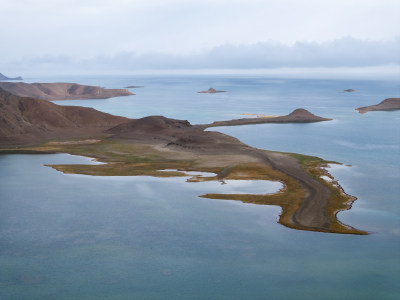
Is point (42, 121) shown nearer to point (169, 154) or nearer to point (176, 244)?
point (169, 154)

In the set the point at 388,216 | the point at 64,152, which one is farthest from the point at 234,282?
the point at 64,152

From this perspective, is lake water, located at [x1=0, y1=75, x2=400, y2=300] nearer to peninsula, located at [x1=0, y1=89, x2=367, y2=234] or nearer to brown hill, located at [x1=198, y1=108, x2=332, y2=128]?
peninsula, located at [x1=0, y1=89, x2=367, y2=234]

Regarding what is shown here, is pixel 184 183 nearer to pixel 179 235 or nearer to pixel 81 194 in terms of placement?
pixel 81 194

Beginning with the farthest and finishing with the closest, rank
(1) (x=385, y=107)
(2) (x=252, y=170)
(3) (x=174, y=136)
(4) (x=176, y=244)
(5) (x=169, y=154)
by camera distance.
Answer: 1. (1) (x=385, y=107)
2. (3) (x=174, y=136)
3. (5) (x=169, y=154)
4. (2) (x=252, y=170)
5. (4) (x=176, y=244)

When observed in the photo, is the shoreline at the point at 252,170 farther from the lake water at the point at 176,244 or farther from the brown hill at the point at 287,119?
the brown hill at the point at 287,119

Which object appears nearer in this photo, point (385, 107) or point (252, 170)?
point (252, 170)

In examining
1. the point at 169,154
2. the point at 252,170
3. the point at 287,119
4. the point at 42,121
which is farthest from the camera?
the point at 287,119

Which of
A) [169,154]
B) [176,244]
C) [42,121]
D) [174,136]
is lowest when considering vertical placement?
[176,244]

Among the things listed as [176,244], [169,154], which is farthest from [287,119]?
[176,244]

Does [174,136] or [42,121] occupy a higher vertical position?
[42,121]
